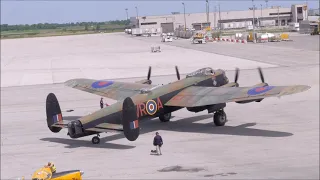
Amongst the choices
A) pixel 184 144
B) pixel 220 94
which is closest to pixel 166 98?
pixel 220 94

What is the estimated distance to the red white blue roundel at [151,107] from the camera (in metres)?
31.0

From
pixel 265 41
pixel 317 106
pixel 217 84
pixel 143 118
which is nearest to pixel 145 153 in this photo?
pixel 143 118

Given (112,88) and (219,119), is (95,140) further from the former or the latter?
(112,88)

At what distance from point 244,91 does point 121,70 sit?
4567 cm

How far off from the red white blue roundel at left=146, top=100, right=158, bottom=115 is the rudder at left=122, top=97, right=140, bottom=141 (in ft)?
45.9

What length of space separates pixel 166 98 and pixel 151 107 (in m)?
1.81

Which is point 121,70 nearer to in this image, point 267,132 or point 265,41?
point 267,132

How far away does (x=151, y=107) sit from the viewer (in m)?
31.3

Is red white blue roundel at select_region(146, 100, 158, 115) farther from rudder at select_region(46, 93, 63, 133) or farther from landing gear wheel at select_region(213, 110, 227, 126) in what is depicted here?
rudder at select_region(46, 93, 63, 133)

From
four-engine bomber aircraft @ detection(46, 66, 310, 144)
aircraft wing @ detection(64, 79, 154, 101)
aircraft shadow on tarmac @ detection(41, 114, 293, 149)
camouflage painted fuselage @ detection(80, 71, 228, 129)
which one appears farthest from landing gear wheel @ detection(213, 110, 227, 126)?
aircraft wing @ detection(64, 79, 154, 101)

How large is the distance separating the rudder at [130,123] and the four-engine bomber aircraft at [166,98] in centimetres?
661

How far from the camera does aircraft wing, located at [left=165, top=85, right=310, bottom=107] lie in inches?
1192

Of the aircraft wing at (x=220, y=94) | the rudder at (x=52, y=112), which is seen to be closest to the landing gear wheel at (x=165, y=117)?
the aircraft wing at (x=220, y=94)

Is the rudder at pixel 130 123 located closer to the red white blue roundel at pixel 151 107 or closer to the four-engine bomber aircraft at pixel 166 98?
the four-engine bomber aircraft at pixel 166 98
